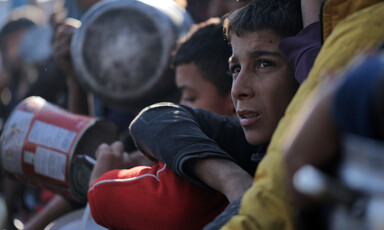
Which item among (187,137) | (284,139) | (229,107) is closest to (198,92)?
(229,107)

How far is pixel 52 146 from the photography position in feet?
4.84

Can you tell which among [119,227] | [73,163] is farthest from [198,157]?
[73,163]

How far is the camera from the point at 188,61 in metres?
1.64

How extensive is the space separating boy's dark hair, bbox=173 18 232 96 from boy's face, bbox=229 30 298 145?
0.55 meters

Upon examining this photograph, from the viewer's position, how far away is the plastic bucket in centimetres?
145

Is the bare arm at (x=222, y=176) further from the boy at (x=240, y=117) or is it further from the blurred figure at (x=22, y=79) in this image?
the blurred figure at (x=22, y=79)

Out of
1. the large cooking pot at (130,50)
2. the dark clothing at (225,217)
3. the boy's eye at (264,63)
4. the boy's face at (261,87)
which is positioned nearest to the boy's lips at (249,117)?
the boy's face at (261,87)

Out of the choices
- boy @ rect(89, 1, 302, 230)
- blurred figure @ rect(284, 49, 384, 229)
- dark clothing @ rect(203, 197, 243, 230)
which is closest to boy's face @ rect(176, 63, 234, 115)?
boy @ rect(89, 1, 302, 230)

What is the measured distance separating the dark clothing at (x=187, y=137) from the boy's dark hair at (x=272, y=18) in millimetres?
214

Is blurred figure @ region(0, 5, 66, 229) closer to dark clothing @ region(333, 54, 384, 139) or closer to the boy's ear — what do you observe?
the boy's ear

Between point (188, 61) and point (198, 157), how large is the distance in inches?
31.4

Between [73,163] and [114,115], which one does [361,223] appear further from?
[114,115]

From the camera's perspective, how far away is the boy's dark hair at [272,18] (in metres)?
1.09

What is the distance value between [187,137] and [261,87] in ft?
0.69
